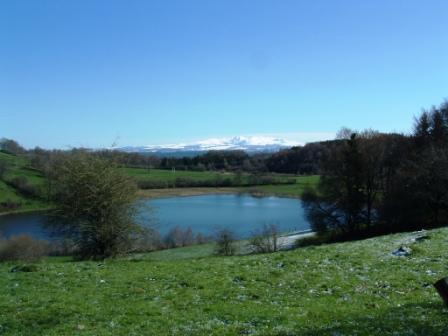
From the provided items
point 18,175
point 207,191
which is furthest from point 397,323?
point 207,191

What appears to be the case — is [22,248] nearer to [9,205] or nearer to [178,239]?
[178,239]

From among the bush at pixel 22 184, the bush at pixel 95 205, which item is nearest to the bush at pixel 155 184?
the bush at pixel 22 184

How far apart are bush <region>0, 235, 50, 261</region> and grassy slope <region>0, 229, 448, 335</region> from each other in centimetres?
3086

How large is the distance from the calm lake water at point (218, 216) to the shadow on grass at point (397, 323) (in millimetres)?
43450

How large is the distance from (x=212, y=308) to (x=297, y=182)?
4180 inches

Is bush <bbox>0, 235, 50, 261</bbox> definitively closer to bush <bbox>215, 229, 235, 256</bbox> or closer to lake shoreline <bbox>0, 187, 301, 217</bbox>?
bush <bbox>215, 229, 235, 256</bbox>

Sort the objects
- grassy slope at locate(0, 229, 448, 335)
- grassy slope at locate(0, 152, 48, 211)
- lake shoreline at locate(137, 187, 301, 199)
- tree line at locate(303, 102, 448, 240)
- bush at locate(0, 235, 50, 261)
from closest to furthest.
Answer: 1. grassy slope at locate(0, 229, 448, 335)
2. tree line at locate(303, 102, 448, 240)
3. bush at locate(0, 235, 50, 261)
4. grassy slope at locate(0, 152, 48, 211)
5. lake shoreline at locate(137, 187, 301, 199)

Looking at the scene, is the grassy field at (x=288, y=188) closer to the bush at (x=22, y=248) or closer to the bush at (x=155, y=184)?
the bush at (x=155, y=184)

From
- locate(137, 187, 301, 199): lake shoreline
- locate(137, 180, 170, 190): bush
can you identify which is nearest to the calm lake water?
locate(137, 187, 301, 199): lake shoreline

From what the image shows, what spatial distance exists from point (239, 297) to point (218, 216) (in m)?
72.2

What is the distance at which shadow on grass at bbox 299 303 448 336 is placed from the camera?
26.3 feet

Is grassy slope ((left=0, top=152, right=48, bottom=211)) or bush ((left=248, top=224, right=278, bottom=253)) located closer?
bush ((left=248, top=224, right=278, bottom=253))

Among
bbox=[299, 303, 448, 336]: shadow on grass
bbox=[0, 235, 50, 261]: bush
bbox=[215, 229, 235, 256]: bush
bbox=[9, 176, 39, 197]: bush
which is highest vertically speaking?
bbox=[299, 303, 448, 336]: shadow on grass

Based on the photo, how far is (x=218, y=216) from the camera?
8338 centimetres
